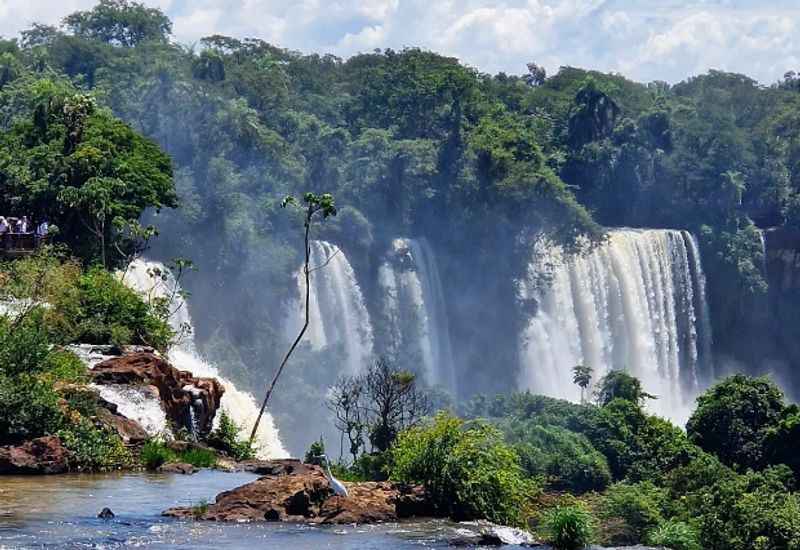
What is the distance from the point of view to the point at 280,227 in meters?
82.8

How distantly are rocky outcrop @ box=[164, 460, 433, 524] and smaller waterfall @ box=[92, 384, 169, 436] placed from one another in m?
8.58

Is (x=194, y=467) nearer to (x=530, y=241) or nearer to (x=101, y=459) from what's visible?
(x=101, y=459)

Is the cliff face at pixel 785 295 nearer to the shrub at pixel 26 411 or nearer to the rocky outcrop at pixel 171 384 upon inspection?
the rocky outcrop at pixel 171 384

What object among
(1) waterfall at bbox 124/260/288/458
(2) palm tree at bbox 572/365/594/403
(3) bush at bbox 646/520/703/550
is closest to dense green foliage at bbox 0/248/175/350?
(1) waterfall at bbox 124/260/288/458

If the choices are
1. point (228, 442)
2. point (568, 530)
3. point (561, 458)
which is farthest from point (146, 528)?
point (561, 458)

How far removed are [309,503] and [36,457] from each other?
6.80 m

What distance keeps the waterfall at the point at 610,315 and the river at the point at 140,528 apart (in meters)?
58.4

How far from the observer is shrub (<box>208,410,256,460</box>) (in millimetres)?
39906

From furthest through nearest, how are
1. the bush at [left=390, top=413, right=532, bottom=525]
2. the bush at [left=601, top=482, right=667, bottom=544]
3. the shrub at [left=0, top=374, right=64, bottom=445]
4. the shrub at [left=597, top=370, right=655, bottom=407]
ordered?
the shrub at [left=597, top=370, right=655, bottom=407], the bush at [left=601, top=482, right=667, bottom=544], the shrub at [left=0, top=374, right=64, bottom=445], the bush at [left=390, top=413, right=532, bottom=525]

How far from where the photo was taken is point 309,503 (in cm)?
2844

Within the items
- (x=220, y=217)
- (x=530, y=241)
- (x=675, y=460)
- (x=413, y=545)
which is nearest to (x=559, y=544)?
(x=413, y=545)

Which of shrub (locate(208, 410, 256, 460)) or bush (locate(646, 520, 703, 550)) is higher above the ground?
shrub (locate(208, 410, 256, 460))

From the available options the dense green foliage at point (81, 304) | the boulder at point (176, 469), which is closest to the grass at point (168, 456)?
the boulder at point (176, 469)

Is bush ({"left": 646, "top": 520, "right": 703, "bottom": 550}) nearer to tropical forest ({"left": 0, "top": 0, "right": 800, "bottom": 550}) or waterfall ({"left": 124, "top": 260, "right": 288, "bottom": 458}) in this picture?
tropical forest ({"left": 0, "top": 0, "right": 800, "bottom": 550})
